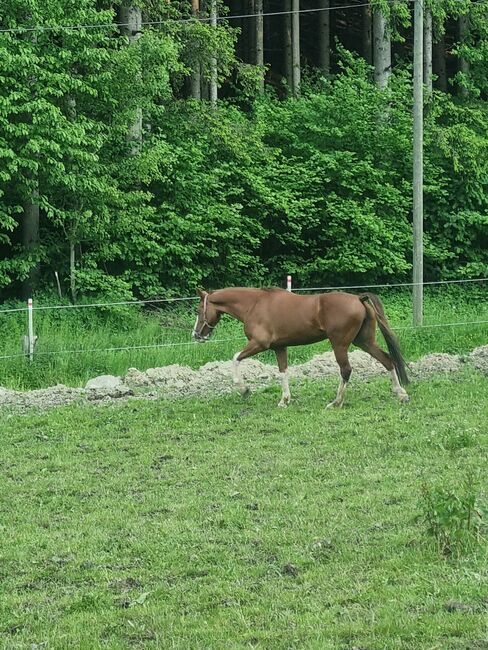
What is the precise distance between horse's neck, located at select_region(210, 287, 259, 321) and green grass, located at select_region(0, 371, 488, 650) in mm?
1662

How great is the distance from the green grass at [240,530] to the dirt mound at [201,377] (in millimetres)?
1486

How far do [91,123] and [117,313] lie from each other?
4119mm

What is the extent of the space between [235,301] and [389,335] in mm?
2272

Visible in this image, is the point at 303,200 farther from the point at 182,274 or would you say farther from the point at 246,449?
the point at 246,449

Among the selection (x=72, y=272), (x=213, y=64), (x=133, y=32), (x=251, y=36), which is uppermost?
(x=251, y=36)

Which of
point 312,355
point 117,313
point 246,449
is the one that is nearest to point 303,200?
point 117,313

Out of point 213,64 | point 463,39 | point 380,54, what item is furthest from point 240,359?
point 463,39

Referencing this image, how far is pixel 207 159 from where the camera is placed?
27.0 m

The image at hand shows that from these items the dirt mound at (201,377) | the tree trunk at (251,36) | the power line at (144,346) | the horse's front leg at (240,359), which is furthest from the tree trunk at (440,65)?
the horse's front leg at (240,359)

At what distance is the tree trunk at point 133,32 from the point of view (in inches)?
949

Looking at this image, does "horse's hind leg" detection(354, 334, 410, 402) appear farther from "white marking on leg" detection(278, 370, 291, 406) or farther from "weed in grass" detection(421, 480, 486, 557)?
"weed in grass" detection(421, 480, 486, 557)

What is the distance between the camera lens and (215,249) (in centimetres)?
2612

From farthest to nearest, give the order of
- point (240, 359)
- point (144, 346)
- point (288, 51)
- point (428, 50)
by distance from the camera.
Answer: point (288, 51) < point (428, 50) < point (144, 346) < point (240, 359)

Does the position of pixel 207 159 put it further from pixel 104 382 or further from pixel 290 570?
pixel 290 570
